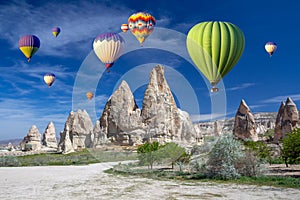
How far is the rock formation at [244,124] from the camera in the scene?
59969 millimetres

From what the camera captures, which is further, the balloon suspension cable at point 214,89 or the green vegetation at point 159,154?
the green vegetation at point 159,154

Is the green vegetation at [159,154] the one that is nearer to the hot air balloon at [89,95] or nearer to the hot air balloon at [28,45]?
the hot air balloon at [28,45]

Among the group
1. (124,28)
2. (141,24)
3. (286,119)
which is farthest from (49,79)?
(286,119)

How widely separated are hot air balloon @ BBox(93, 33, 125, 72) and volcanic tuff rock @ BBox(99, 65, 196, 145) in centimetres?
2934

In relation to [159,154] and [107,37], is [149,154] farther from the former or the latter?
[107,37]

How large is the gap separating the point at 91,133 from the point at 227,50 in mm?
49829

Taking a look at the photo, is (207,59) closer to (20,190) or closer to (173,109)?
(20,190)

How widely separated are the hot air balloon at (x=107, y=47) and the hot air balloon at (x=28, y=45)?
9948 millimetres

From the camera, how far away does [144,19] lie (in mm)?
28594

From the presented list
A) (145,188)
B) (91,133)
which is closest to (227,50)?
(145,188)

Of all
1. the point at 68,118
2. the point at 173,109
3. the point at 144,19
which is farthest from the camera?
the point at 68,118

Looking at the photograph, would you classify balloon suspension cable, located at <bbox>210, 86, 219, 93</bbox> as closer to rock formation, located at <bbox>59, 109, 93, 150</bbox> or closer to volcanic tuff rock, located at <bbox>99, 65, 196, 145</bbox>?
volcanic tuff rock, located at <bbox>99, 65, 196, 145</bbox>

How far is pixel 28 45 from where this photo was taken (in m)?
35.8

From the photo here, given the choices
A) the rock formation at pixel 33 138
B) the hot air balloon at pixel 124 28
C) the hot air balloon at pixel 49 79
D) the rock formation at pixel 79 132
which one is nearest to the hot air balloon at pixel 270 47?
the hot air balloon at pixel 124 28
